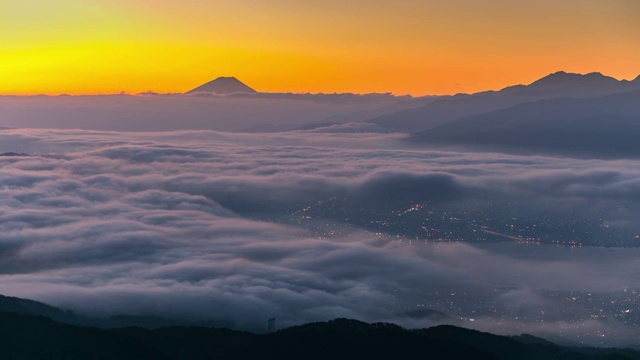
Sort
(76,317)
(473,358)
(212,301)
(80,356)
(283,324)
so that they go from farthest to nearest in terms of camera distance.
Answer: (212,301)
(283,324)
(76,317)
(473,358)
(80,356)

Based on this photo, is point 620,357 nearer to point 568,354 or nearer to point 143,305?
point 568,354

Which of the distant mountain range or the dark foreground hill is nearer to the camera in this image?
the dark foreground hill

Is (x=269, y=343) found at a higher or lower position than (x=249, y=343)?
higher

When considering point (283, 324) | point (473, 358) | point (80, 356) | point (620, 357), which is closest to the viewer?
point (80, 356)

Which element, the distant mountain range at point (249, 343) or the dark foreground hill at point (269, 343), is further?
the distant mountain range at point (249, 343)

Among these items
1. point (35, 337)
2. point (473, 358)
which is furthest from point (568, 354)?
point (35, 337)

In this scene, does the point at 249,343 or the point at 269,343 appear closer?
the point at 269,343
